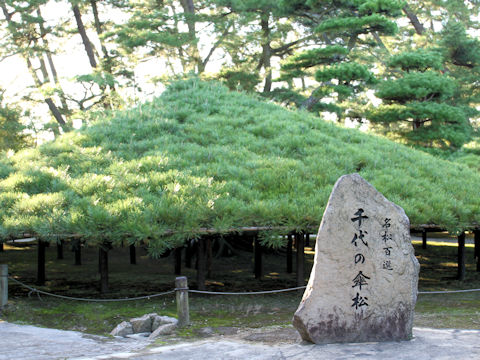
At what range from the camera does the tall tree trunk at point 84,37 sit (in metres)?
20.9

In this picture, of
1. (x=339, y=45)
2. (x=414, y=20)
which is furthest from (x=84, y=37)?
(x=414, y=20)

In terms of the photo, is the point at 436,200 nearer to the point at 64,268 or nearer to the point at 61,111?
the point at 64,268

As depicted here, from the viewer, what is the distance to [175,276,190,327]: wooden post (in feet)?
22.2

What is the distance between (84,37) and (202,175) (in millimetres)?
14421

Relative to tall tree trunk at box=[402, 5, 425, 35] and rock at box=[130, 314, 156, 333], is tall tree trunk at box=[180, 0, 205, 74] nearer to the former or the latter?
tall tree trunk at box=[402, 5, 425, 35]

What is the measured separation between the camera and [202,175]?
9.27 meters

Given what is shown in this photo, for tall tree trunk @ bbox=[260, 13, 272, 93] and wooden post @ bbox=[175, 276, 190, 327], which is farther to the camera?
tall tree trunk @ bbox=[260, 13, 272, 93]

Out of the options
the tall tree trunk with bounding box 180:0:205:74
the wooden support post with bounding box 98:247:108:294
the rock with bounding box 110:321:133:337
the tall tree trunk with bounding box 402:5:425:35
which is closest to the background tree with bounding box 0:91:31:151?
the tall tree trunk with bounding box 180:0:205:74

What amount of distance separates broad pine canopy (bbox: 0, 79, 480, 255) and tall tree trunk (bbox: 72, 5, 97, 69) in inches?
357

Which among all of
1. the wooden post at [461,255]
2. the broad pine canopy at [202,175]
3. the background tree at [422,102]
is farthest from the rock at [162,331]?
the background tree at [422,102]

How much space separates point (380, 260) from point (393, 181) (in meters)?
4.92

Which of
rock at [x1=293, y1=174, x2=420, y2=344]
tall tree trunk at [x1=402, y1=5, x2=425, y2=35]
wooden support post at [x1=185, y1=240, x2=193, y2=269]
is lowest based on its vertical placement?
wooden support post at [x1=185, y1=240, x2=193, y2=269]

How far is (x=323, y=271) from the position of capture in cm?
510

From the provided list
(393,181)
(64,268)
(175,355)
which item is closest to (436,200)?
(393,181)
